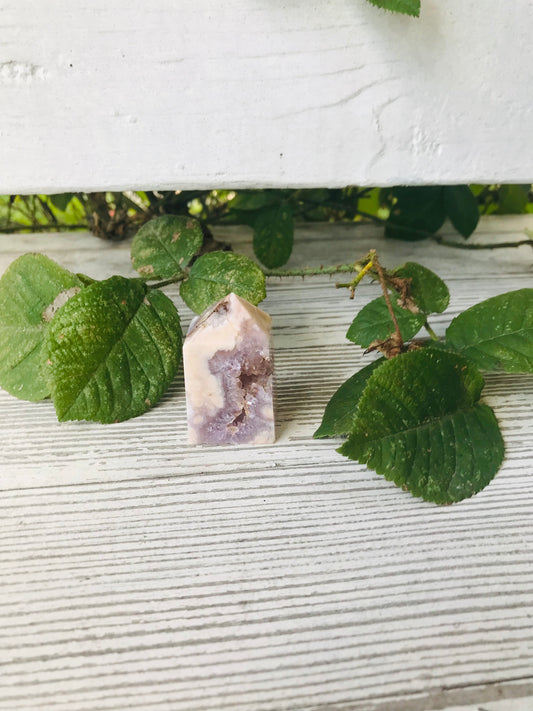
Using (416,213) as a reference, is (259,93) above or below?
above

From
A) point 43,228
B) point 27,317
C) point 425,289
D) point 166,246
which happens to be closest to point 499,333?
point 425,289

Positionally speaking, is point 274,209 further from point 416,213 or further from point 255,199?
point 416,213

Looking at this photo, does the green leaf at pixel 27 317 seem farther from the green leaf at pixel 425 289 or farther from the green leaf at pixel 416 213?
the green leaf at pixel 416 213

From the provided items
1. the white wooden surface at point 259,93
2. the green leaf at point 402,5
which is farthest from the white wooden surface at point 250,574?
the green leaf at point 402,5

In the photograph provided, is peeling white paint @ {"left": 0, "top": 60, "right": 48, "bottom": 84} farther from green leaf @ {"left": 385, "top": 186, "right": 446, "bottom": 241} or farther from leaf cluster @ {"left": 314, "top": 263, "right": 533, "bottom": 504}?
green leaf @ {"left": 385, "top": 186, "right": 446, "bottom": 241}

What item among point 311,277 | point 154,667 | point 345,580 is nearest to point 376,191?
point 311,277

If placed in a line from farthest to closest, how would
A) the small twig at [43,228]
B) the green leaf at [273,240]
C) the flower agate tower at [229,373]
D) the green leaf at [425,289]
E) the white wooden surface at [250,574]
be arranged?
the small twig at [43,228] → the green leaf at [273,240] → the green leaf at [425,289] → the flower agate tower at [229,373] → the white wooden surface at [250,574]

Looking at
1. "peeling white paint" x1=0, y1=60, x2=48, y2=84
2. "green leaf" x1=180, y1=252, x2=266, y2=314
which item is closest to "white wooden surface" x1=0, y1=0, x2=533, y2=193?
"peeling white paint" x1=0, y1=60, x2=48, y2=84
